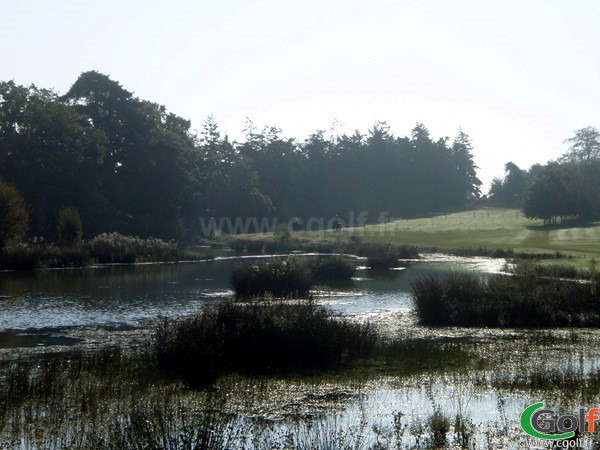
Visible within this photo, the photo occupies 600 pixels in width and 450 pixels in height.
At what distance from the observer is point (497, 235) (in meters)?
84.2

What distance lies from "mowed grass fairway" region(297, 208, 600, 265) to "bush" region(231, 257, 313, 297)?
2155 centimetres

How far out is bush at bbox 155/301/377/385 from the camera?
58.4ft

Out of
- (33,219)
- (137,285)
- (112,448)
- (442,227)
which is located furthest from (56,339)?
(442,227)

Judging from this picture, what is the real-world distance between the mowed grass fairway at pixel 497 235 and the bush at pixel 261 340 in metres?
34.5

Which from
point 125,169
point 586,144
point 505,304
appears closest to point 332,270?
point 505,304

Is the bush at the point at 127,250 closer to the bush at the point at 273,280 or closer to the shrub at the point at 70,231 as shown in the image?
the shrub at the point at 70,231

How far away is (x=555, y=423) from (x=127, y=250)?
168 ft

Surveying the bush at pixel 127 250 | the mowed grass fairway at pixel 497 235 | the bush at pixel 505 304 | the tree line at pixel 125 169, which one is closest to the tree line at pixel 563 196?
the mowed grass fairway at pixel 497 235

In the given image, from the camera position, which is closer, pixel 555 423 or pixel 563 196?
pixel 555 423

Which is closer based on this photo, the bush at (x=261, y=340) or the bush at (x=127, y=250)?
the bush at (x=261, y=340)

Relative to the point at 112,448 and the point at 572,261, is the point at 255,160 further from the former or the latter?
the point at 112,448

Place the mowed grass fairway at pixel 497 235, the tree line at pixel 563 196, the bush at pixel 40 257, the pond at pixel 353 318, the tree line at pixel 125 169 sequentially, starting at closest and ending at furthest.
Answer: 1. the pond at pixel 353 318
2. the bush at pixel 40 257
3. the mowed grass fairway at pixel 497 235
4. the tree line at pixel 125 169
5. the tree line at pixel 563 196

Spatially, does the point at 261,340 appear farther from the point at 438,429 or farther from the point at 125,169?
the point at 125,169

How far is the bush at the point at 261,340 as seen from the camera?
58.4ft
